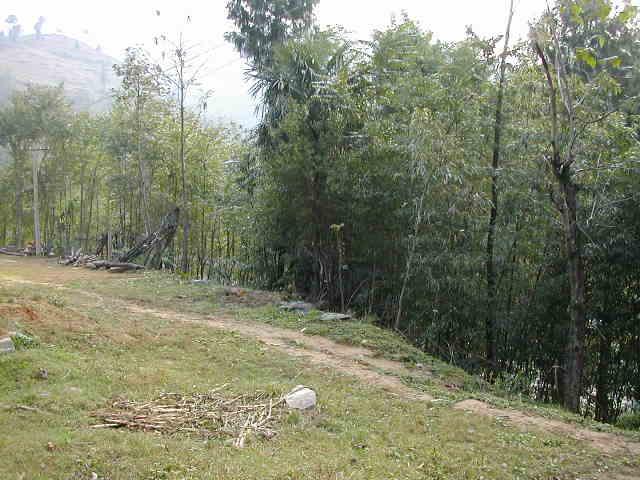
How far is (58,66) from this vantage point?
279 ft

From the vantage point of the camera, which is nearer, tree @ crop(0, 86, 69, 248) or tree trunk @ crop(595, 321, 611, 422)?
tree trunk @ crop(595, 321, 611, 422)

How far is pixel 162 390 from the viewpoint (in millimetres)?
5445

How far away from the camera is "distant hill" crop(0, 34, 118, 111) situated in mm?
64625

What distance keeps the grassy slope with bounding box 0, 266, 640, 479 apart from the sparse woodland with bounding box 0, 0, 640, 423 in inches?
108

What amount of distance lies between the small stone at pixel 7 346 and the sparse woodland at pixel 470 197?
5.70m

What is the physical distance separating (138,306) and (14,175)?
15457 millimetres

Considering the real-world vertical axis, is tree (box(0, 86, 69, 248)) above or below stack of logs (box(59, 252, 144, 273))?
above

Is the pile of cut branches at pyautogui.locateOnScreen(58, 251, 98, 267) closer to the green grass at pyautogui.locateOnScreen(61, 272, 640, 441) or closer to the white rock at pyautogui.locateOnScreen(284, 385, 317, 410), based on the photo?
the green grass at pyautogui.locateOnScreen(61, 272, 640, 441)

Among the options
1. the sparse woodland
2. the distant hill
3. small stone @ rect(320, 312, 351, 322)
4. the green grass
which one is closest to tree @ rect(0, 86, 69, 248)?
the green grass

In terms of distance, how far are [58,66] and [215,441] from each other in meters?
92.4

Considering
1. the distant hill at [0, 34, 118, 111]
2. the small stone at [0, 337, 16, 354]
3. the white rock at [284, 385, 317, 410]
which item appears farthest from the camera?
the distant hill at [0, 34, 118, 111]

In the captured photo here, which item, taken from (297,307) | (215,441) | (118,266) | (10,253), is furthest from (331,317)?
(10,253)

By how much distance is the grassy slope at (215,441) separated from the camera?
3.97 metres

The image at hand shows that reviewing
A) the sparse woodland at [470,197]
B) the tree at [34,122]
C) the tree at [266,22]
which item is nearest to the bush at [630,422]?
the sparse woodland at [470,197]
